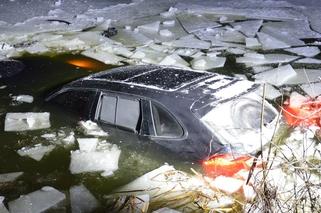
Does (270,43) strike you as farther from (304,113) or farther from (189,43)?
(304,113)

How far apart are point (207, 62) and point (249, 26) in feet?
10.5

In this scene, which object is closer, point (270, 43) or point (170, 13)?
point (270, 43)

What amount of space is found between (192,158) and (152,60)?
5135 mm

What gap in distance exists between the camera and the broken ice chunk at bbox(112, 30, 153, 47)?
36.1 feet

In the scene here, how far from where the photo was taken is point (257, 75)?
343 inches

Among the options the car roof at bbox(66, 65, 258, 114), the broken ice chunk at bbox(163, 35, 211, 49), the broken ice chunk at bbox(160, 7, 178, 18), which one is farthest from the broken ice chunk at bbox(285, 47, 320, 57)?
the car roof at bbox(66, 65, 258, 114)

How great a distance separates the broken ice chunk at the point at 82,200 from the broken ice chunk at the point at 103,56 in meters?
4.94

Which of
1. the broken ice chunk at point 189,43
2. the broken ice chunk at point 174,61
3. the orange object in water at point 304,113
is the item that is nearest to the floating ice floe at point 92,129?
the orange object in water at point 304,113

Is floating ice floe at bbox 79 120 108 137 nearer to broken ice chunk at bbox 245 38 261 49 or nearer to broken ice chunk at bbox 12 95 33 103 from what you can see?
broken ice chunk at bbox 12 95 33 103

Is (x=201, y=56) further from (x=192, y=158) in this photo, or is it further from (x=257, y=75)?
(x=192, y=158)

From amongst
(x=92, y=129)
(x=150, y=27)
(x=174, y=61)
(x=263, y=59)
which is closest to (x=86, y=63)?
(x=174, y=61)

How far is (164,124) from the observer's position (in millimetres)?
5184

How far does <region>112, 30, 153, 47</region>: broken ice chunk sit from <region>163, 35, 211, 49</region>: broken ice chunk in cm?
65

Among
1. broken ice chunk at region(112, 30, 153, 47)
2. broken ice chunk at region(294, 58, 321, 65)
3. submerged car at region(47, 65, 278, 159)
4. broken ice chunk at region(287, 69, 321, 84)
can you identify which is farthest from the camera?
broken ice chunk at region(112, 30, 153, 47)
